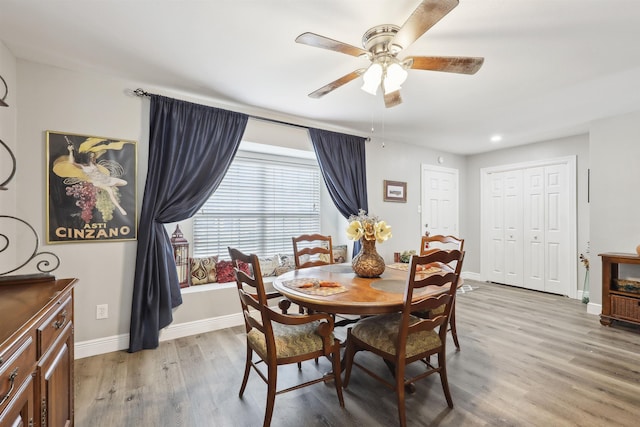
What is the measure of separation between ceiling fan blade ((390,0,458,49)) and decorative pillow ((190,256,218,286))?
9.45 feet

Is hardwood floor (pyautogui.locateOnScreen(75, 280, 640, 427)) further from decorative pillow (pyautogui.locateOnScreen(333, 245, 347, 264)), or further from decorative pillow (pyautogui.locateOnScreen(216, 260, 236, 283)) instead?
decorative pillow (pyautogui.locateOnScreen(333, 245, 347, 264))

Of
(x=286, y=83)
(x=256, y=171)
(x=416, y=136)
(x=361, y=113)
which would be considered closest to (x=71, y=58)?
(x=286, y=83)

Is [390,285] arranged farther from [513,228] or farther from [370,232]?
[513,228]

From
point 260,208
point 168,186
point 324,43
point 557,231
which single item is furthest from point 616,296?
point 168,186

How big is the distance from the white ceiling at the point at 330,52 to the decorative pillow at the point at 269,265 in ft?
5.98

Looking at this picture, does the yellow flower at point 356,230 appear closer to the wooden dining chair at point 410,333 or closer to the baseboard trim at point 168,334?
the wooden dining chair at point 410,333

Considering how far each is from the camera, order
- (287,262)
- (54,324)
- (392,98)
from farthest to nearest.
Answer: (287,262)
(392,98)
(54,324)

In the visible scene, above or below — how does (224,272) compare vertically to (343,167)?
below

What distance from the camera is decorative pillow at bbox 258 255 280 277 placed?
12.1 ft

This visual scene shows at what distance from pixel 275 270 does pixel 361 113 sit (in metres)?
2.20

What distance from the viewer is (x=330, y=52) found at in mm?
2184

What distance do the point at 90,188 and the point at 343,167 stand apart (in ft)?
9.13

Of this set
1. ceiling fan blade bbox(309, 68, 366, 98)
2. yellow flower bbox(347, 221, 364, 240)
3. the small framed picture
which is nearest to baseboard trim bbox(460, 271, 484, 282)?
the small framed picture

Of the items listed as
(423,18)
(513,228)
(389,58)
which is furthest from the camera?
(513,228)
